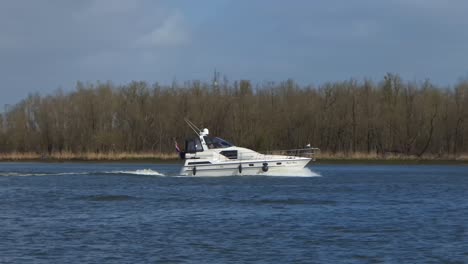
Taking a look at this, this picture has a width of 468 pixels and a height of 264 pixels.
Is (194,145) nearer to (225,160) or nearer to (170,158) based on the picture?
(225,160)

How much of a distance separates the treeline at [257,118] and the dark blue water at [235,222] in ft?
157

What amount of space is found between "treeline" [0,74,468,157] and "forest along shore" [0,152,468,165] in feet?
8.89

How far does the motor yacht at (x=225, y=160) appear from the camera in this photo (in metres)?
58.6

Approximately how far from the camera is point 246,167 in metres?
58.6

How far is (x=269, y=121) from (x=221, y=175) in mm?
48026

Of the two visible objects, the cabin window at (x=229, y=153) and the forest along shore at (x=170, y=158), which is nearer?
the cabin window at (x=229, y=153)

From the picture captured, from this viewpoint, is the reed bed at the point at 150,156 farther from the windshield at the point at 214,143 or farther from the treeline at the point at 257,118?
the windshield at the point at 214,143

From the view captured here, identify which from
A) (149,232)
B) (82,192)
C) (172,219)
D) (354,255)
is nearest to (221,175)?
(82,192)

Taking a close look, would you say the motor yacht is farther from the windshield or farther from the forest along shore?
the forest along shore

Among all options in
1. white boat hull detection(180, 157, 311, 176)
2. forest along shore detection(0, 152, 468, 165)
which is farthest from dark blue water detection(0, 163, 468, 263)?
forest along shore detection(0, 152, 468, 165)

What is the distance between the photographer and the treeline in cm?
10462

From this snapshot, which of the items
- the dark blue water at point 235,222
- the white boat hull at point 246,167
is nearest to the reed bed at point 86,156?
the white boat hull at point 246,167

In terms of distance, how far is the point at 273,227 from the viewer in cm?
3350

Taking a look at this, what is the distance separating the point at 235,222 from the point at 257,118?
237 feet
